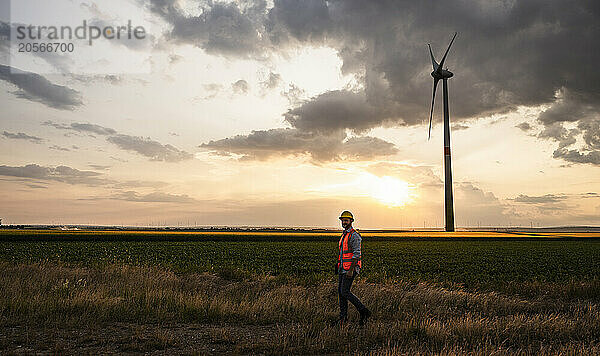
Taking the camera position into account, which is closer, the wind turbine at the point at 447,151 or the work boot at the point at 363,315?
the work boot at the point at 363,315

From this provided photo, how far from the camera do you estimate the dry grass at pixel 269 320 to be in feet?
30.7

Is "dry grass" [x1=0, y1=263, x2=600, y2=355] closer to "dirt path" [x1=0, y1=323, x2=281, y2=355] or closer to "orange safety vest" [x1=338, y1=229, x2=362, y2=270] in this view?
"dirt path" [x1=0, y1=323, x2=281, y2=355]

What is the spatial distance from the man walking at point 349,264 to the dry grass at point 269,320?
523 mm

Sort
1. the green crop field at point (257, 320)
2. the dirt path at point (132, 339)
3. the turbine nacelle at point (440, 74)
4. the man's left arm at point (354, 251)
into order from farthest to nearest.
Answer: the turbine nacelle at point (440, 74) < the man's left arm at point (354, 251) < the green crop field at point (257, 320) < the dirt path at point (132, 339)

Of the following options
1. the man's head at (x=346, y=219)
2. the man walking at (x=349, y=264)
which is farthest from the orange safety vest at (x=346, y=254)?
the man's head at (x=346, y=219)

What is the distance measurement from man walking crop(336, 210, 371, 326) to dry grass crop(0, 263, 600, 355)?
0.52m

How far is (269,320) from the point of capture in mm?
11602

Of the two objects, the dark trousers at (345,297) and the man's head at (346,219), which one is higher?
the man's head at (346,219)

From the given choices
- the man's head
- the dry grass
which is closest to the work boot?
the dry grass

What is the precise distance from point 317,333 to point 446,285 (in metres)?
13.1

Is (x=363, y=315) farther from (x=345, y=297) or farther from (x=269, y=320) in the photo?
(x=269, y=320)

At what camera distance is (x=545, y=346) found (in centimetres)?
973

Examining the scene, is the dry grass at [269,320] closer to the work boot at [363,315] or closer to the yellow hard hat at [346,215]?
the work boot at [363,315]

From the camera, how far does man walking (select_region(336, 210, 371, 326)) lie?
10.9 meters
